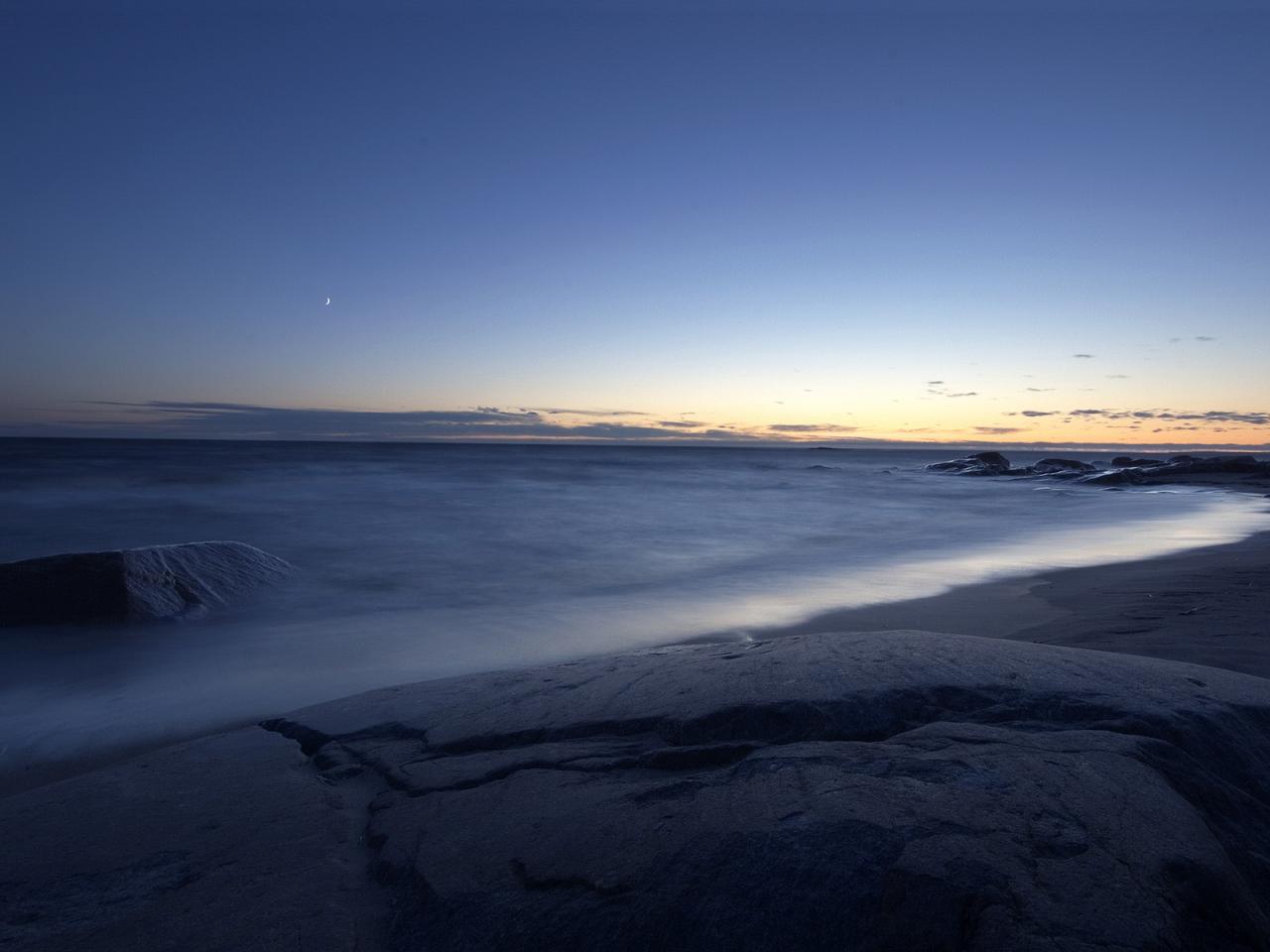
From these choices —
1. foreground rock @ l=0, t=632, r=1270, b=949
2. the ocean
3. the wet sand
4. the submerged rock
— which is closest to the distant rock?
the submerged rock

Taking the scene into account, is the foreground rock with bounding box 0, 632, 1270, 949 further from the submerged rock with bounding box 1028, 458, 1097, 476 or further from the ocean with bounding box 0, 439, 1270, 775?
the submerged rock with bounding box 1028, 458, 1097, 476

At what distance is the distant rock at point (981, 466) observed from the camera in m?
32.1

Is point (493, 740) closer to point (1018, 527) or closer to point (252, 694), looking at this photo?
point (252, 694)

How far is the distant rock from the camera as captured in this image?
105ft

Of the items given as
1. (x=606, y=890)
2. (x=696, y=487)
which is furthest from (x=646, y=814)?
(x=696, y=487)

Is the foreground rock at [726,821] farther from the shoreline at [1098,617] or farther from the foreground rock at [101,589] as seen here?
Result: the foreground rock at [101,589]

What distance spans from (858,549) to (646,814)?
9.53 metres

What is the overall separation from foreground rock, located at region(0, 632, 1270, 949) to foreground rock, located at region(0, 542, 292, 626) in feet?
11.0

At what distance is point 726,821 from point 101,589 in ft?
18.2

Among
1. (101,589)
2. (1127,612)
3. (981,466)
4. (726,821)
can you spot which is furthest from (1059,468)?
(726,821)

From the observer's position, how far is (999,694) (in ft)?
7.79

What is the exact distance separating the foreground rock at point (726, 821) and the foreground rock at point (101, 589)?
3346mm

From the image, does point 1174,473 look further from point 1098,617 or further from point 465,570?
point 465,570

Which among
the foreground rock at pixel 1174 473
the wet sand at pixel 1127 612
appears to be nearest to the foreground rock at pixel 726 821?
the wet sand at pixel 1127 612
